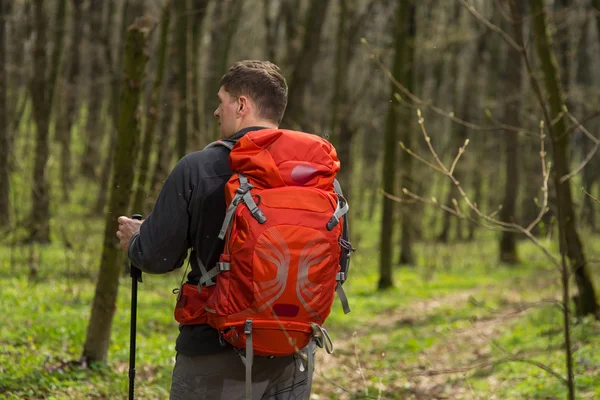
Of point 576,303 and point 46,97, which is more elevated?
point 46,97

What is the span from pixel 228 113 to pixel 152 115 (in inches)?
268

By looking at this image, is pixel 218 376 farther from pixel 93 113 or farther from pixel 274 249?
pixel 93 113

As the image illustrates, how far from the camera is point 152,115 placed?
31.8 feet

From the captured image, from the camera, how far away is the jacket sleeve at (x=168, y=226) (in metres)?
2.94

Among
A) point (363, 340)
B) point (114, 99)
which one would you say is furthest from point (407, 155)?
point (114, 99)

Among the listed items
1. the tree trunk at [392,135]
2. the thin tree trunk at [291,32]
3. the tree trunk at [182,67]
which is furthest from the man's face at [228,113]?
the thin tree trunk at [291,32]

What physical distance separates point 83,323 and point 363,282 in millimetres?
8833

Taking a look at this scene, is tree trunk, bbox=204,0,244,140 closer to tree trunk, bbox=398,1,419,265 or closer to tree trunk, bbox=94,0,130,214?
tree trunk, bbox=94,0,130,214

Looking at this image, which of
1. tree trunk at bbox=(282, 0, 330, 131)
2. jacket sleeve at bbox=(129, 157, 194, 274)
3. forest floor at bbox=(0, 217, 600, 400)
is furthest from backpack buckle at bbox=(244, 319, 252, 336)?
tree trunk at bbox=(282, 0, 330, 131)

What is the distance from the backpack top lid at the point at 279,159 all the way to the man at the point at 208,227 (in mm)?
126

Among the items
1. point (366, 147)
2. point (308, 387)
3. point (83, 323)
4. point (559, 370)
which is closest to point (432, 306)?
point (559, 370)

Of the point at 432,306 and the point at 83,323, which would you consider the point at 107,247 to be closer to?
the point at 83,323

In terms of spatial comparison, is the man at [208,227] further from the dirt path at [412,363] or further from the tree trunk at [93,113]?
the tree trunk at [93,113]

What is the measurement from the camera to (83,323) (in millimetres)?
8188
